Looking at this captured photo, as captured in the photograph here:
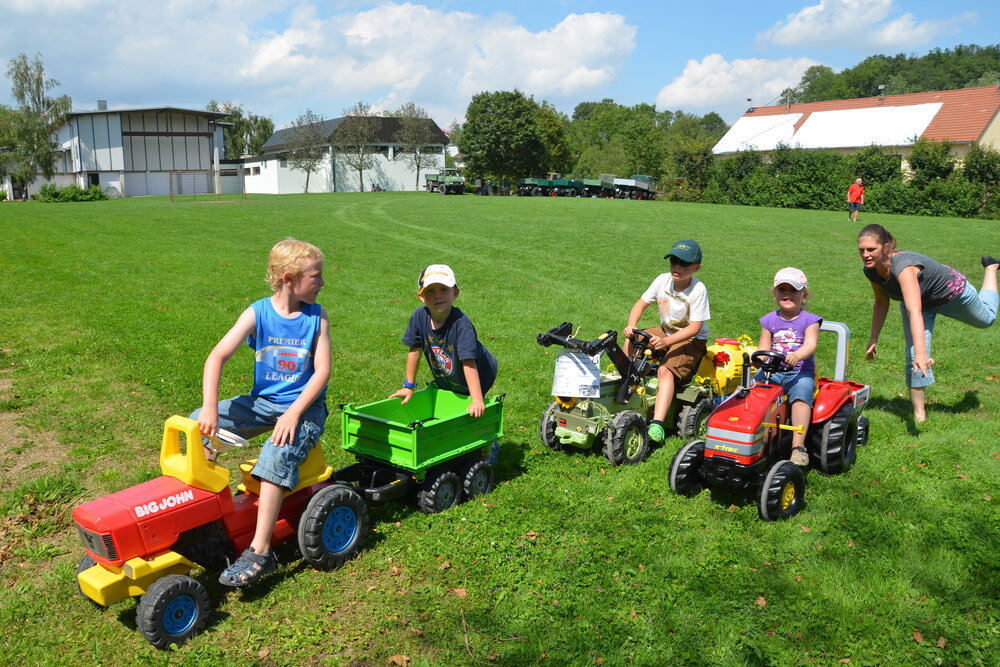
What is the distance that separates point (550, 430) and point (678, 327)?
1.54m

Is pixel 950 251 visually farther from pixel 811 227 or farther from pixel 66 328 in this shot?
pixel 66 328

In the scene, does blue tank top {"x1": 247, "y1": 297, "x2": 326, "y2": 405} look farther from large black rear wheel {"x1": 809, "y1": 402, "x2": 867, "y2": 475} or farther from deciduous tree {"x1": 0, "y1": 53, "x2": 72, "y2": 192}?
deciduous tree {"x1": 0, "y1": 53, "x2": 72, "y2": 192}

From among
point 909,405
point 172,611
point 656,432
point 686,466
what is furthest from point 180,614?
point 909,405

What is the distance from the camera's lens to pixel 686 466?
5.38 metres

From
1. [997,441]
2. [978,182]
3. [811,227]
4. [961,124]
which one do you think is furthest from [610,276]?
[961,124]

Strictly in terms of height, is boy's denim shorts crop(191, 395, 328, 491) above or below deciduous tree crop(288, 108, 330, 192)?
below

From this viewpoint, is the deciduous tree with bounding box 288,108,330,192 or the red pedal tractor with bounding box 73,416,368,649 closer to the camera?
the red pedal tractor with bounding box 73,416,368,649

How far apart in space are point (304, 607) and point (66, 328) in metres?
7.26

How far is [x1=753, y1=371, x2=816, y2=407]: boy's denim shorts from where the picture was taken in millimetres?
5703

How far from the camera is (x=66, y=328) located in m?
9.38

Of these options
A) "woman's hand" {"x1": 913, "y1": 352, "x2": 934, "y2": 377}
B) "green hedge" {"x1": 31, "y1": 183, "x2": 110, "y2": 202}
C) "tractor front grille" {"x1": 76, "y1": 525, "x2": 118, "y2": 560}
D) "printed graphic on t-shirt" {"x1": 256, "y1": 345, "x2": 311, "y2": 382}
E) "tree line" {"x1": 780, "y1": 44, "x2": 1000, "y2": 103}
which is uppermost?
"tree line" {"x1": 780, "y1": 44, "x2": 1000, "y2": 103}

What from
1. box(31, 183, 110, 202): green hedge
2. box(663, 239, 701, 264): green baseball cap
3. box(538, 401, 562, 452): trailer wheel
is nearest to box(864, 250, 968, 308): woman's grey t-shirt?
box(663, 239, 701, 264): green baseball cap

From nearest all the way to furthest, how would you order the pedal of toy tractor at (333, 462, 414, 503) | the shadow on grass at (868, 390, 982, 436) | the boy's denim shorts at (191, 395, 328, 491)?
1. the boy's denim shorts at (191, 395, 328, 491)
2. the pedal of toy tractor at (333, 462, 414, 503)
3. the shadow on grass at (868, 390, 982, 436)

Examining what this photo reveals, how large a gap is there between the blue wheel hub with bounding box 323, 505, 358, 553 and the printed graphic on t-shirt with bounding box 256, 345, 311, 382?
915mm
